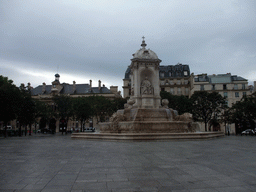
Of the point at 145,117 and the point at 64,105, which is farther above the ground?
the point at 64,105

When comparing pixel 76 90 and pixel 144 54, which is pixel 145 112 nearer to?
pixel 144 54

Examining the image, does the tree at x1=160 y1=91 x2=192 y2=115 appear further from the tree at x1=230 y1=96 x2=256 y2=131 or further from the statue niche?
the statue niche

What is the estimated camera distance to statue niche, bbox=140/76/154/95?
88.1 ft

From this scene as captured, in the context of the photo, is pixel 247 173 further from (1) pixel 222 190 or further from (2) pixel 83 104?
(2) pixel 83 104

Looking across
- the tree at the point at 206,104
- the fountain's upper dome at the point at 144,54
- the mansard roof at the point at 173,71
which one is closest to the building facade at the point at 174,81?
the mansard roof at the point at 173,71

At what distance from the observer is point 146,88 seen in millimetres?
26891

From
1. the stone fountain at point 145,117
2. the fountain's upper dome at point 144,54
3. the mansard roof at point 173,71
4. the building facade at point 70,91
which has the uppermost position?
the mansard roof at point 173,71

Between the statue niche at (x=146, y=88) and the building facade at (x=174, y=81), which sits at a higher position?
the building facade at (x=174, y=81)

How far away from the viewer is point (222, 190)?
4.92 m

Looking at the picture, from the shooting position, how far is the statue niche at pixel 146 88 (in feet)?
88.1

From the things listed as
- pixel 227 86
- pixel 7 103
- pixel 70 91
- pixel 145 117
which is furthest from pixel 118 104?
pixel 70 91

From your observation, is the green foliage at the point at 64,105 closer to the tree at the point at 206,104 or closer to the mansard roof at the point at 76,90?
the tree at the point at 206,104

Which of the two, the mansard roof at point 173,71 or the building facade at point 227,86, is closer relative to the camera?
the building facade at point 227,86

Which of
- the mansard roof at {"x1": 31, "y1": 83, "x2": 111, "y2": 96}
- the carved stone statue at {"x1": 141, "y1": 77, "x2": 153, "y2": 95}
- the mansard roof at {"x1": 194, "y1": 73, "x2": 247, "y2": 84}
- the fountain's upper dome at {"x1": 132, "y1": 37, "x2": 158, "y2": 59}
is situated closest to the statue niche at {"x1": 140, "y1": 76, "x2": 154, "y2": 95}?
the carved stone statue at {"x1": 141, "y1": 77, "x2": 153, "y2": 95}
